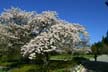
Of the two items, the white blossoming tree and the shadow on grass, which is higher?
the white blossoming tree

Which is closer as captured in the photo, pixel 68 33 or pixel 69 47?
pixel 68 33

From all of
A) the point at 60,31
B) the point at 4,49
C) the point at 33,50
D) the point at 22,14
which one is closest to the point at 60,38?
the point at 60,31

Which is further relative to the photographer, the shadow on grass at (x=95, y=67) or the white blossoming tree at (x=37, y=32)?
the white blossoming tree at (x=37, y=32)

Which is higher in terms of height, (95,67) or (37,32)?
(37,32)

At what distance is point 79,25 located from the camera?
3538cm

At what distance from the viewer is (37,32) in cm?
3675

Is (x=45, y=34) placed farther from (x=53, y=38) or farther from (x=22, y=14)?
(x=22, y=14)

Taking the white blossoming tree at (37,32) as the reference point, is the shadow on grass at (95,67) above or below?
below

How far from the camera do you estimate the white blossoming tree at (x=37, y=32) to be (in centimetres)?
3150

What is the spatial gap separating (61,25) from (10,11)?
8817 millimetres

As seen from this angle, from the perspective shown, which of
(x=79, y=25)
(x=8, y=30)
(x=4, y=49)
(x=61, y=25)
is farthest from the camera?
(x=4, y=49)

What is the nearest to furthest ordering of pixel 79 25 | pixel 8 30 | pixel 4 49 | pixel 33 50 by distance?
1. pixel 33 50
2. pixel 79 25
3. pixel 8 30
4. pixel 4 49

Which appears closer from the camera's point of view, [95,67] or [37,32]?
[95,67]

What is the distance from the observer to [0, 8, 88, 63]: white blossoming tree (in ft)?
103
